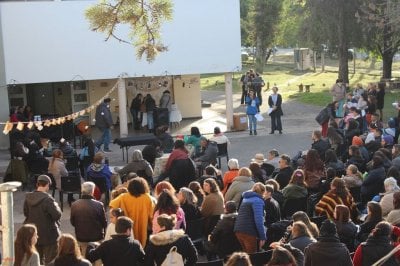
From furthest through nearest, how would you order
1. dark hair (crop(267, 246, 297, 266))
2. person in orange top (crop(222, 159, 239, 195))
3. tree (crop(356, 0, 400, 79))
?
tree (crop(356, 0, 400, 79))
person in orange top (crop(222, 159, 239, 195))
dark hair (crop(267, 246, 297, 266))

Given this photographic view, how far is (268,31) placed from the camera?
5319cm

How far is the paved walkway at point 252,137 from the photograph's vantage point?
740 inches

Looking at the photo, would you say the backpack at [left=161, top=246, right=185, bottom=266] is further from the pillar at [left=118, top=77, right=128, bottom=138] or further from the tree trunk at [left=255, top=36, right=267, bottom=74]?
the tree trunk at [left=255, top=36, right=267, bottom=74]

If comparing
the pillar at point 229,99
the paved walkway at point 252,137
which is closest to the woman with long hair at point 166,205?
the paved walkway at point 252,137

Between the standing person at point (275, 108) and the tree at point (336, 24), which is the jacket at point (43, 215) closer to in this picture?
the standing person at point (275, 108)

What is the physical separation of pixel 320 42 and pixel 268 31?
51.6ft

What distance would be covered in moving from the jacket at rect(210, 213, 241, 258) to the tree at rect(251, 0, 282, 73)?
145 feet

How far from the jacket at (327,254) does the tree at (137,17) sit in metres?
2.93

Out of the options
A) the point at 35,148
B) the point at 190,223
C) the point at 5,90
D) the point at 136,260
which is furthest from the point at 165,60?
the point at 136,260

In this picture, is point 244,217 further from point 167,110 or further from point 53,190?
point 167,110

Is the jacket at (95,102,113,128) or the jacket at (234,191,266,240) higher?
the jacket at (95,102,113,128)

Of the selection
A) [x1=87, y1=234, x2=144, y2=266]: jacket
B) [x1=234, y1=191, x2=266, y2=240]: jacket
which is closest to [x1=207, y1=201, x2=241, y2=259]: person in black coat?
[x1=234, y1=191, x2=266, y2=240]: jacket

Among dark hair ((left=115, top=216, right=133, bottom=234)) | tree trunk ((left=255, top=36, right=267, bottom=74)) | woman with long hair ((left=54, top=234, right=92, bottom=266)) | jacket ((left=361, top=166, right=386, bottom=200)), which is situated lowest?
jacket ((left=361, top=166, right=386, bottom=200))

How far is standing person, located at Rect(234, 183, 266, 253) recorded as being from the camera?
30.7ft
